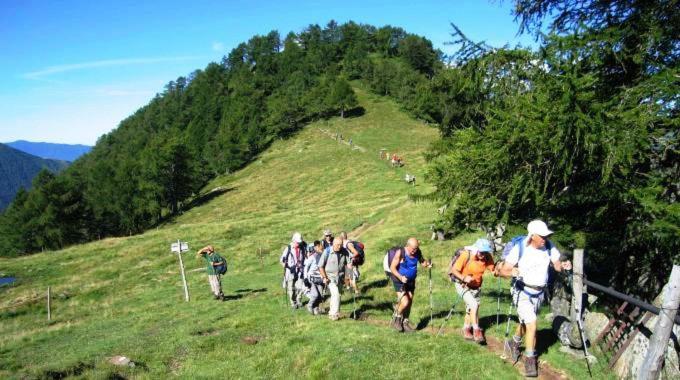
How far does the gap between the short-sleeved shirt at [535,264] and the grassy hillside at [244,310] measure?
1.75m

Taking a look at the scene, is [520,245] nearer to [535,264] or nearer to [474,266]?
[535,264]

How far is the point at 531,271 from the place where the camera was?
7.88m

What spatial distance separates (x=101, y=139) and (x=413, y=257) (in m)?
184

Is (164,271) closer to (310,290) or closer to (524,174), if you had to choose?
(310,290)

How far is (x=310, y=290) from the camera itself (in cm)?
1458

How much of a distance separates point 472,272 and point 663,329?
142 inches

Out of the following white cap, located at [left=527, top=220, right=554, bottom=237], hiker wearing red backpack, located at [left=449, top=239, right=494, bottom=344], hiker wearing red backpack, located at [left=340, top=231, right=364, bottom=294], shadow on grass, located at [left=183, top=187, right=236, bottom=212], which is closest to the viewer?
white cap, located at [left=527, top=220, right=554, bottom=237]

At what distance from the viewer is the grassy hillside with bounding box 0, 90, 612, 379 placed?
9539 mm

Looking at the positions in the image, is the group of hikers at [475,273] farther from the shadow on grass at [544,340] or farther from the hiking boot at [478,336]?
the shadow on grass at [544,340]

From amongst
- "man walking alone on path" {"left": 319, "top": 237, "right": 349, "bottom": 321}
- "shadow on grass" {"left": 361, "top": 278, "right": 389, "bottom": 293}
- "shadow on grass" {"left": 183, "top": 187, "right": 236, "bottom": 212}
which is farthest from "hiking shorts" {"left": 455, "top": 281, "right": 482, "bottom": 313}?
"shadow on grass" {"left": 183, "top": 187, "right": 236, "bottom": 212}

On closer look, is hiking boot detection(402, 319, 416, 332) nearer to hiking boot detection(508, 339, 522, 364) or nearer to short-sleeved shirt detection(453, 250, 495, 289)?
short-sleeved shirt detection(453, 250, 495, 289)

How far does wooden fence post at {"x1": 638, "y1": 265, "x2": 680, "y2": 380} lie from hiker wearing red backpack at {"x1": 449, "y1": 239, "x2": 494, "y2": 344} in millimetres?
3256

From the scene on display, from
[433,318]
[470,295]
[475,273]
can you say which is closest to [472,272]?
[475,273]

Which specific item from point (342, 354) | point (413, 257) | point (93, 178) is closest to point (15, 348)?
point (342, 354)
